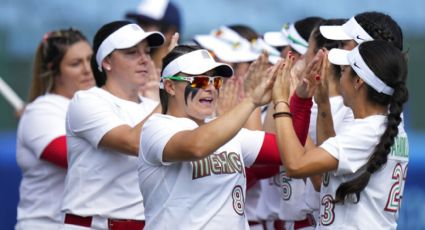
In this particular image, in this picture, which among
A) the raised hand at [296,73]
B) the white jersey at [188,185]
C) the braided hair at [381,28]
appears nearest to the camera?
the white jersey at [188,185]

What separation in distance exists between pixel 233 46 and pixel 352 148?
2.80 m

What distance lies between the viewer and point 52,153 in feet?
22.4

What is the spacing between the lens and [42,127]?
6953 millimetres

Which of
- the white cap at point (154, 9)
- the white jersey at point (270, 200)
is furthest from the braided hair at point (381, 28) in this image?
the white cap at point (154, 9)

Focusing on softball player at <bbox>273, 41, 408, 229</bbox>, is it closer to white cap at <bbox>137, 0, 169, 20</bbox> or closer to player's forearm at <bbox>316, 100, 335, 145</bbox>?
player's forearm at <bbox>316, 100, 335, 145</bbox>

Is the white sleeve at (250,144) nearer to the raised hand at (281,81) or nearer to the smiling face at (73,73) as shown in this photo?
the raised hand at (281,81)

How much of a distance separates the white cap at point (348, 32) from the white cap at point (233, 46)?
1262mm

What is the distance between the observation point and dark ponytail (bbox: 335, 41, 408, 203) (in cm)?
524

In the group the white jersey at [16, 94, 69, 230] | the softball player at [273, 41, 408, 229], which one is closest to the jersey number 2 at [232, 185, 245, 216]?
the softball player at [273, 41, 408, 229]

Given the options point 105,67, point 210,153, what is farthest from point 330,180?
point 105,67

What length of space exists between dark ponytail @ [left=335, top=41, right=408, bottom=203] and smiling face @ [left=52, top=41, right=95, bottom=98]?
8.28 ft

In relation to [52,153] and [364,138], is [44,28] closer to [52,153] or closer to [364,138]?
[52,153]

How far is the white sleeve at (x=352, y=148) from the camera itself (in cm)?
522

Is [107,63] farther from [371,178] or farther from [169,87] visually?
[371,178]
